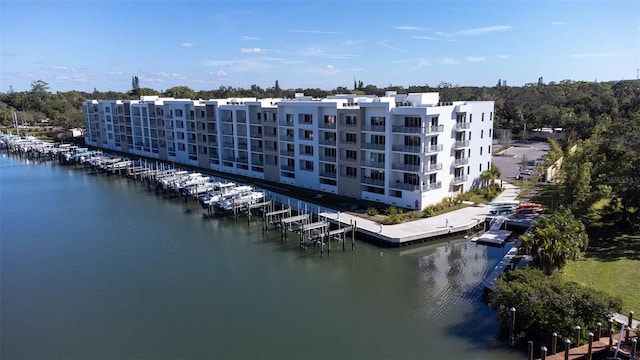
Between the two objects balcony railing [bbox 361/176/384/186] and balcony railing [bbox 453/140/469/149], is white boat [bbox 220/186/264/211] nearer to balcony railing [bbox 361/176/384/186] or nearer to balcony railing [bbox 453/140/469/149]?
balcony railing [bbox 361/176/384/186]

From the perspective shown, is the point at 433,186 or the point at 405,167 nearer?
the point at 405,167

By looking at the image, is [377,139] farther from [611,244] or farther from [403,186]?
[611,244]

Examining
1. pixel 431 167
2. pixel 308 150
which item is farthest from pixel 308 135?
pixel 431 167

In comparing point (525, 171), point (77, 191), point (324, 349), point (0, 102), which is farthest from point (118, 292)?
point (0, 102)

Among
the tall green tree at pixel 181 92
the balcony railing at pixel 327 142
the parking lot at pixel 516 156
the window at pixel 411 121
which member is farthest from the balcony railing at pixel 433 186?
the tall green tree at pixel 181 92

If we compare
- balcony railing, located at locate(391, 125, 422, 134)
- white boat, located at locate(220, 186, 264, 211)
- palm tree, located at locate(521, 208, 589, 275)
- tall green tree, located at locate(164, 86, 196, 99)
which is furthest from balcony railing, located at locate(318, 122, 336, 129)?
tall green tree, located at locate(164, 86, 196, 99)
